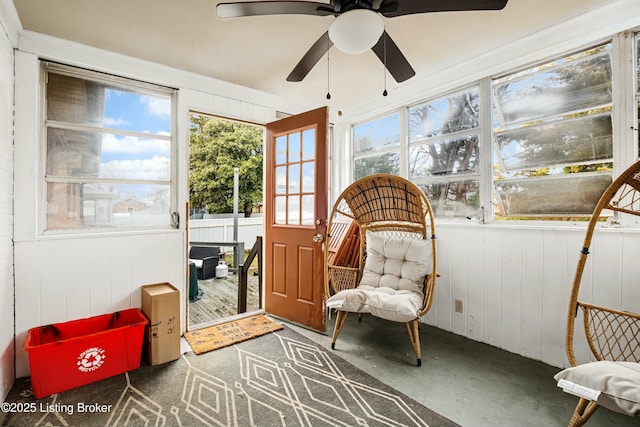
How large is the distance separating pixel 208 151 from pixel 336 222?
17.2 ft

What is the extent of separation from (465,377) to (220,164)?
22.9 ft

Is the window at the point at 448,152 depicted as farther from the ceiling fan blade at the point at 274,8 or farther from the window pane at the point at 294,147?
the ceiling fan blade at the point at 274,8

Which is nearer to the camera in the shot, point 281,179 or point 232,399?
point 232,399

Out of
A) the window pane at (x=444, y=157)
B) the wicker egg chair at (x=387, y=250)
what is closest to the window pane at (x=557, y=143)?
the window pane at (x=444, y=157)

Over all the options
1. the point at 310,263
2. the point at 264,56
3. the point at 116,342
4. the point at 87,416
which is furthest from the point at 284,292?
the point at 264,56

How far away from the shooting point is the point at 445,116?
2949 mm

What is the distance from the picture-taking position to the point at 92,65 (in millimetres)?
2361

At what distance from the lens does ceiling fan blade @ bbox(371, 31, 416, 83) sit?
5.43ft

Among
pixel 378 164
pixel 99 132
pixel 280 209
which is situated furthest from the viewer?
pixel 378 164

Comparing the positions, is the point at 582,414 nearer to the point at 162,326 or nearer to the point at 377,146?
the point at 162,326

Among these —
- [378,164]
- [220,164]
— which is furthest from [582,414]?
[220,164]

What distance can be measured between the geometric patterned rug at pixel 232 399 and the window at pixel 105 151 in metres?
1.23

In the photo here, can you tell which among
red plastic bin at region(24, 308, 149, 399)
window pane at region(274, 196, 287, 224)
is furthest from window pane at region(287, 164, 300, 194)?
red plastic bin at region(24, 308, 149, 399)

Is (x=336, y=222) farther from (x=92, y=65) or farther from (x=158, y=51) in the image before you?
(x=92, y=65)
